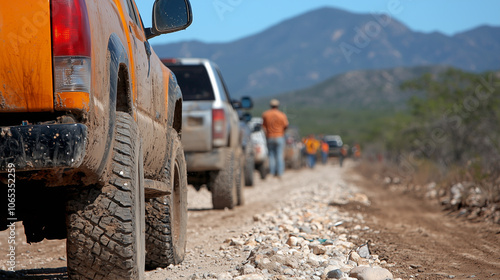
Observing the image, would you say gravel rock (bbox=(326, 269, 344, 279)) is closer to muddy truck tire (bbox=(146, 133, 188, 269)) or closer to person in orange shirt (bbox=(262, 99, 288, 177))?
muddy truck tire (bbox=(146, 133, 188, 269))

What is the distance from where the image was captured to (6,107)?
2.79 meters

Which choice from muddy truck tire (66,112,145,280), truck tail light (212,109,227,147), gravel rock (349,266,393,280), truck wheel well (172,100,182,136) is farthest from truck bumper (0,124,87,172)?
truck tail light (212,109,227,147)

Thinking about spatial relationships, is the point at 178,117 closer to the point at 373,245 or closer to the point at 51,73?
the point at 373,245

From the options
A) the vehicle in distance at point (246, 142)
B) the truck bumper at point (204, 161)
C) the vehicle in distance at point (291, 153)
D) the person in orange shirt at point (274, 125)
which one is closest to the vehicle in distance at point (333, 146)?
the vehicle in distance at point (291, 153)

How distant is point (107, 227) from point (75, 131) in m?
0.57

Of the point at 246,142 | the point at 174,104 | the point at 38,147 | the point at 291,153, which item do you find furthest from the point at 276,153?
the point at 38,147

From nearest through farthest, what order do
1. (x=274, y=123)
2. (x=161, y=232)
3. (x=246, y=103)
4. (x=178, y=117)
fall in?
(x=161, y=232)
(x=178, y=117)
(x=246, y=103)
(x=274, y=123)

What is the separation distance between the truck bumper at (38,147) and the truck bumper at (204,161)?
562 centimetres

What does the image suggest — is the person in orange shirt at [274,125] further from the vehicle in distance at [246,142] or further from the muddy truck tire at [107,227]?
the muddy truck tire at [107,227]

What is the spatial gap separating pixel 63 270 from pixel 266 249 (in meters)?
1.45

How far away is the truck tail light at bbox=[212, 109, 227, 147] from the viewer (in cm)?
858

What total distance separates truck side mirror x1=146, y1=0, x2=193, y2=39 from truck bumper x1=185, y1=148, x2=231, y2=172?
383cm

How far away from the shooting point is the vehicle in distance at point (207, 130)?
8.41 metres

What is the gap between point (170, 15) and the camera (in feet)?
15.2
